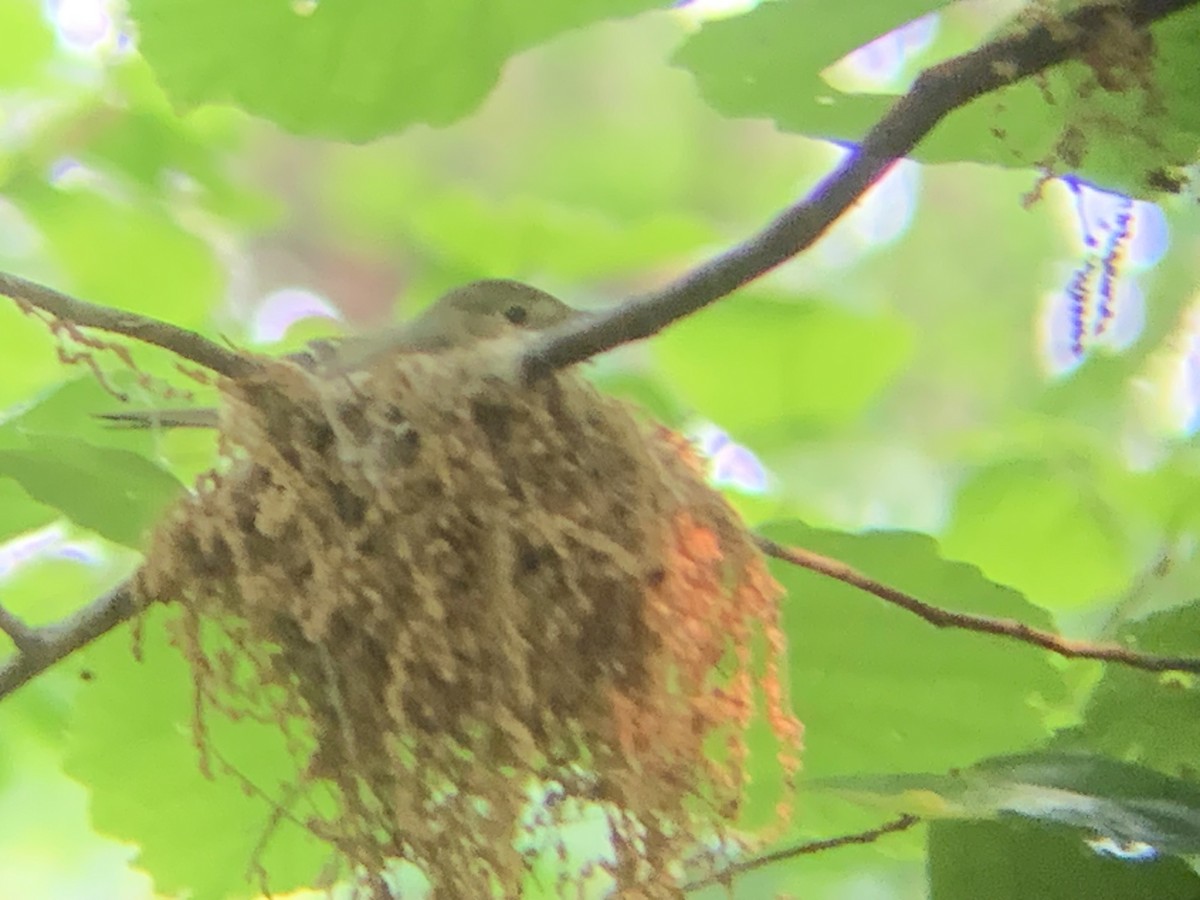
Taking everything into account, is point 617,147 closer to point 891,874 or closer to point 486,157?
point 486,157

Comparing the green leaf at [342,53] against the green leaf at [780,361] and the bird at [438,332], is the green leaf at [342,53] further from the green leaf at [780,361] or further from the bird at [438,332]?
the green leaf at [780,361]

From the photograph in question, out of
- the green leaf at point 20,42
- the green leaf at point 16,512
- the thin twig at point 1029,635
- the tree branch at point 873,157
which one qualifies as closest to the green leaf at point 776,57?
the tree branch at point 873,157

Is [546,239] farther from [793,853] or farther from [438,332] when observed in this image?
[793,853]

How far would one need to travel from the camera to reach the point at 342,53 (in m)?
0.80

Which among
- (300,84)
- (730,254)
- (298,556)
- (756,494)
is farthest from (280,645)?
(756,494)

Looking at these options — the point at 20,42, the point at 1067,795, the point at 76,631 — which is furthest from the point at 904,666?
the point at 20,42

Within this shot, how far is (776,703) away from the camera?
2.00ft

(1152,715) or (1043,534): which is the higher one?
(1043,534)

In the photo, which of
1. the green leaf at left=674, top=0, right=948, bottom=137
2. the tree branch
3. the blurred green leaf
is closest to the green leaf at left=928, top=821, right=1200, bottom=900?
the tree branch

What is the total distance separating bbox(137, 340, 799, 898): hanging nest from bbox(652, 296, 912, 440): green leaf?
551mm

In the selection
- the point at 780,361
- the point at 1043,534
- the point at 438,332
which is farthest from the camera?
the point at 780,361

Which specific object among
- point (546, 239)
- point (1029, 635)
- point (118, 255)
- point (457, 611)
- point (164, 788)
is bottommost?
point (164, 788)

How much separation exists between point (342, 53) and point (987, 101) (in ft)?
1.33

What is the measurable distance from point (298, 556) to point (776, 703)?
0.24 meters
